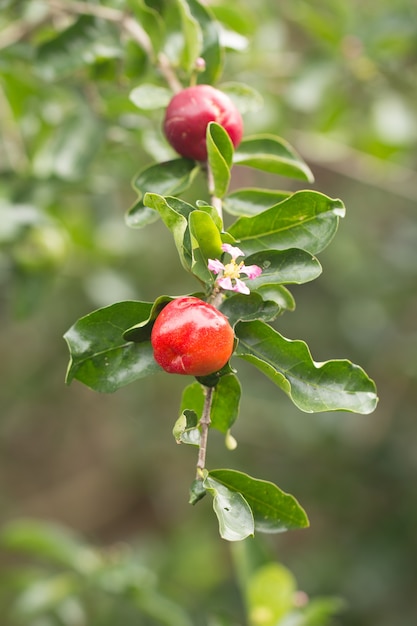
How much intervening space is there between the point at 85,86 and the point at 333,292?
4.74ft

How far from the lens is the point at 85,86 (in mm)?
1590

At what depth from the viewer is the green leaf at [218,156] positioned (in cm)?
94

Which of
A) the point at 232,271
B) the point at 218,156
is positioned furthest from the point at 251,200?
the point at 232,271

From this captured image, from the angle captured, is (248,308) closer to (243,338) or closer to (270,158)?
(243,338)

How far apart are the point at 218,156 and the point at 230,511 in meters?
0.41

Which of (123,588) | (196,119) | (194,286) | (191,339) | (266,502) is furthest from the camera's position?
(194,286)

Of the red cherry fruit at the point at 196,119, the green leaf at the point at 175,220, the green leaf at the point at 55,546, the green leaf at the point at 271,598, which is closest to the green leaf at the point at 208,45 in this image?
the red cherry fruit at the point at 196,119

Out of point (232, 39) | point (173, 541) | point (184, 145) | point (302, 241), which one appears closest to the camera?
point (302, 241)

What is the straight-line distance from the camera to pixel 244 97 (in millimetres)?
1204

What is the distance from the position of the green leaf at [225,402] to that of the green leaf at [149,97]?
434mm

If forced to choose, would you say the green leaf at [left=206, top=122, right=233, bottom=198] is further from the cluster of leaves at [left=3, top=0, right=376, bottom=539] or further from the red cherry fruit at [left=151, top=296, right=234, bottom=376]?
the red cherry fruit at [left=151, top=296, right=234, bottom=376]

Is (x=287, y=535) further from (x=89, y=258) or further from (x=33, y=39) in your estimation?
(x=33, y=39)

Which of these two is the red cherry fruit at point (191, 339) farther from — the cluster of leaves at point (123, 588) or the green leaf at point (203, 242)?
the cluster of leaves at point (123, 588)

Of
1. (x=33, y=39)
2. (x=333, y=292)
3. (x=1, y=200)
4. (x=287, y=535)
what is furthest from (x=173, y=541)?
(x=33, y=39)
